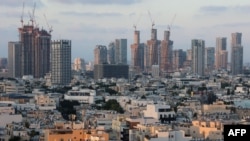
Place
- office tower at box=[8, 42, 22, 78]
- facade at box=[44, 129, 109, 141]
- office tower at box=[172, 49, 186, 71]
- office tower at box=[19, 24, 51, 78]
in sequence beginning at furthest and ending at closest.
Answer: office tower at box=[172, 49, 186, 71] → office tower at box=[8, 42, 22, 78] → office tower at box=[19, 24, 51, 78] → facade at box=[44, 129, 109, 141]

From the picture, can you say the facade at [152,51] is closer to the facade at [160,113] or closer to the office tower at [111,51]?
Answer: the office tower at [111,51]

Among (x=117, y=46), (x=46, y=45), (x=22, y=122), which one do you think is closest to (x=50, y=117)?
(x=22, y=122)

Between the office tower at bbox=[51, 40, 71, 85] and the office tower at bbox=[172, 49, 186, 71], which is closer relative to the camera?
the office tower at bbox=[51, 40, 71, 85]

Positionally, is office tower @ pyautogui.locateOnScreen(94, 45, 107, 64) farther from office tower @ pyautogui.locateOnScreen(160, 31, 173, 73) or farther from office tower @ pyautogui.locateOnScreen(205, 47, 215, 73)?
office tower @ pyautogui.locateOnScreen(205, 47, 215, 73)

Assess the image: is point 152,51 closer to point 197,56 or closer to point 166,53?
point 166,53

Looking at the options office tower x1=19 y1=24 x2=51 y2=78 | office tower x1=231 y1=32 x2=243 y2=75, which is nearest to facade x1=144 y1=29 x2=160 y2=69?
office tower x1=231 y1=32 x2=243 y2=75
